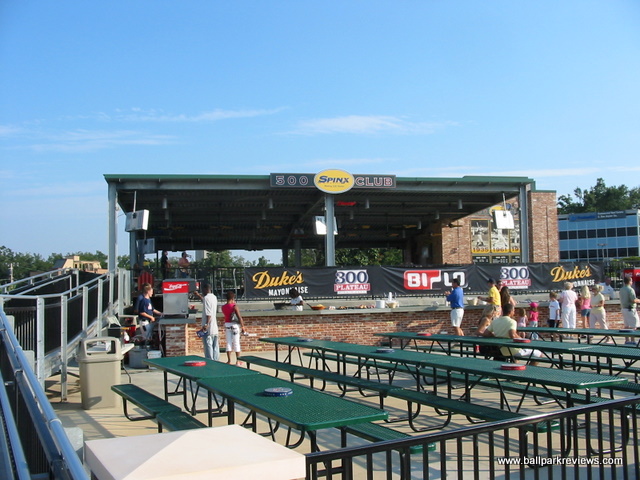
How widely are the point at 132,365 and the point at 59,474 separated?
1130 centimetres

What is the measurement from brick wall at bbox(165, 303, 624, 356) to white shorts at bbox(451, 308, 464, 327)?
3.69 ft

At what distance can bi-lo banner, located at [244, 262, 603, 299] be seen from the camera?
16578 millimetres

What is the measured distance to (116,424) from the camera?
779 centimetres

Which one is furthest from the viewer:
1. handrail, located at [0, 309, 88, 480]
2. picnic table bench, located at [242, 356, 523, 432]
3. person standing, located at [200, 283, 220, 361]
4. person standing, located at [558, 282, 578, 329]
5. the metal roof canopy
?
the metal roof canopy

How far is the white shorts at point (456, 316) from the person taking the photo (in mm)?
15344

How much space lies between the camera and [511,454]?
616cm

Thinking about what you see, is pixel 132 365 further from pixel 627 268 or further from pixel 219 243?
pixel 219 243

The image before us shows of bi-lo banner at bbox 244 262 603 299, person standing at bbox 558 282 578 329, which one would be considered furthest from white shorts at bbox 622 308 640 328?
bi-lo banner at bbox 244 262 603 299

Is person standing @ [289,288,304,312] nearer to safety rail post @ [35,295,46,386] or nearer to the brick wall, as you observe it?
the brick wall

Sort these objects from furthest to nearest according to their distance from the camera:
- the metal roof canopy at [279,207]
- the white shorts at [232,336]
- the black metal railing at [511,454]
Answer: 1. the metal roof canopy at [279,207]
2. the white shorts at [232,336]
3. the black metal railing at [511,454]

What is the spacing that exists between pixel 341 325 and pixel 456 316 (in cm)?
299

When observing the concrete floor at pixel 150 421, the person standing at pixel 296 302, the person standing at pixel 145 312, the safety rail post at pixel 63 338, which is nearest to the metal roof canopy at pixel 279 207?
the person standing at pixel 296 302

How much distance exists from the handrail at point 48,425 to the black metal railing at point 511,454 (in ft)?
3.53

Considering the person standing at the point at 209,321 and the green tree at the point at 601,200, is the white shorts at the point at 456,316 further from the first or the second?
the green tree at the point at 601,200
